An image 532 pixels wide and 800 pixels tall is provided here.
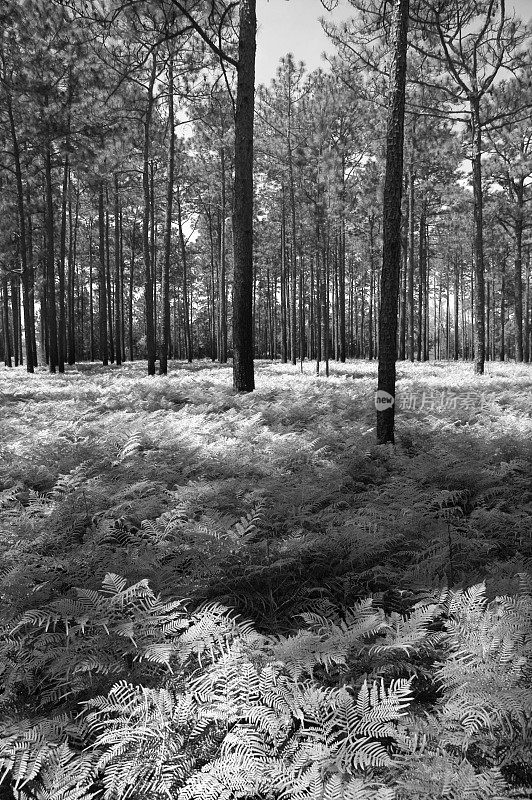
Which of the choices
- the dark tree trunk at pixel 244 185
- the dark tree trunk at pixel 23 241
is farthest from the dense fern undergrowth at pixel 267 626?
the dark tree trunk at pixel 23 241

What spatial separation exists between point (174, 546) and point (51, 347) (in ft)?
59.1

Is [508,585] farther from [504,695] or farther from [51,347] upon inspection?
[51,347]

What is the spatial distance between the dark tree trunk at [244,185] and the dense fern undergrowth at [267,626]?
12.5ft

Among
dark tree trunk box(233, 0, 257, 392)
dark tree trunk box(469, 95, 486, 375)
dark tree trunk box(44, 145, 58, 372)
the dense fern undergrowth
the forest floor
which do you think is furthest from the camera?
dark tree trunk box(44, 145, 58, 372)

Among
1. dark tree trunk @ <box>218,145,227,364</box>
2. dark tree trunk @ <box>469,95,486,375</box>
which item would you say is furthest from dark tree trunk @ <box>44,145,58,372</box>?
dark tree trunk @ <box>469,95,486,375</box>

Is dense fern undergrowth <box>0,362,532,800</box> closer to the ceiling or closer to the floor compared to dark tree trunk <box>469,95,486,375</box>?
closer to the floor

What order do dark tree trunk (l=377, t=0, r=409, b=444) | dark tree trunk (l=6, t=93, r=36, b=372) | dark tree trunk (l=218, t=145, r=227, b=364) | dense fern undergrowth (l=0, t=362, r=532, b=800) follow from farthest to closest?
dark tree trunk (l=218, t=145, r=227, b=364) → dark tree trunk (l=6, t=93, r=36, b=372) → dark tree trunk (l=377, t=0, r=409, b=444) → dense fern undergrowth (l=0, t=362, r=532, b=800)

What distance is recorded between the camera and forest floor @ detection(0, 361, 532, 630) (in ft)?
9.52

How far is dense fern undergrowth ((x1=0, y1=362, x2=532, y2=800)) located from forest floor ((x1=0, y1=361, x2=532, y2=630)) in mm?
25

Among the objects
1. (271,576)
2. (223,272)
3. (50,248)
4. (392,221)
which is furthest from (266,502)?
(223,272)

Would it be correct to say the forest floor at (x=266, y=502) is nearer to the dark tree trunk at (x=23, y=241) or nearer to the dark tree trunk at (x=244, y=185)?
the dark tree trunk at (x=244, y=185)

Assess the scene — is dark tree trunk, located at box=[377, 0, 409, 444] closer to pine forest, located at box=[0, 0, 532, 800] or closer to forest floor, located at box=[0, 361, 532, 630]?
pine forest, located at box=[0, 0, 532, 800]

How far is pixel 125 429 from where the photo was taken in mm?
6121

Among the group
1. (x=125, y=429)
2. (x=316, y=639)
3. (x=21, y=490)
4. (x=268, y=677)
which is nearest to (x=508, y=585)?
(x=316, y=639)
